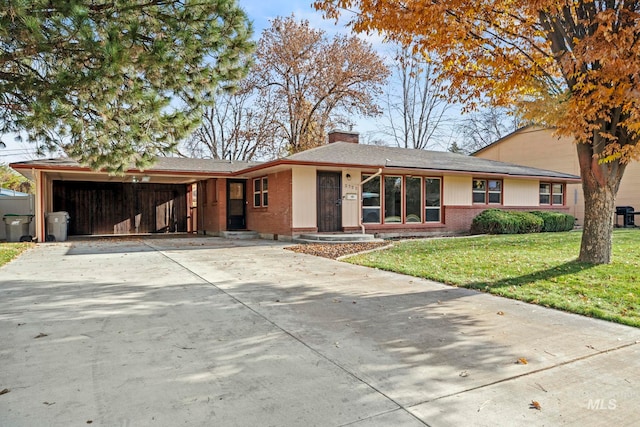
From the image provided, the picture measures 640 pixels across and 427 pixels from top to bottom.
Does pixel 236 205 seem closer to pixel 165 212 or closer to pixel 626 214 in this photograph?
pixel 165 212

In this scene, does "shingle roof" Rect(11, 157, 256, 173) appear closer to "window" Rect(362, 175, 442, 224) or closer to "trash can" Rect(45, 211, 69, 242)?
"trash can" Rect(45, 211, 69, 242)

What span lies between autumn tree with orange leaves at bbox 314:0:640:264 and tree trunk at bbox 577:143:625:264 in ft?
0.05

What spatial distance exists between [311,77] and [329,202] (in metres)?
15.4

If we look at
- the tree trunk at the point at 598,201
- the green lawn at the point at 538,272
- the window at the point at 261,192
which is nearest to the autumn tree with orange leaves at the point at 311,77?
the window at the point at 261,192

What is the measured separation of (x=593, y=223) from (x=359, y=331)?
5603 millimetres

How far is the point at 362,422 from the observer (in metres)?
2.42

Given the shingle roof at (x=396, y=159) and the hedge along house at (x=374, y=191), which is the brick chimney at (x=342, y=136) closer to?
the hedge along house at (x=374, y=191)

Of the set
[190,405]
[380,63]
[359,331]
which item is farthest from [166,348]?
[380,63]

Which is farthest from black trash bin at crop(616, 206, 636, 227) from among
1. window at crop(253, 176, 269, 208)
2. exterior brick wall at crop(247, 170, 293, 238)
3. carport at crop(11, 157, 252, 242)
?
carport at crop(11, 157, 252, 242)

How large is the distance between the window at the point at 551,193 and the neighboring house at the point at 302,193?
154mm

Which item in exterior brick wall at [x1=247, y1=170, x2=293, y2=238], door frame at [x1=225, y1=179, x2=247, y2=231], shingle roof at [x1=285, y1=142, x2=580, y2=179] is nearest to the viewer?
exterior brick wall at [x1=247, y1=170, x2=293, y2=238]

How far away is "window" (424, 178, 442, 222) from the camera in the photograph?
54.5ft

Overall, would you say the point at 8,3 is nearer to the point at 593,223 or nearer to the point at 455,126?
the point at 593,223

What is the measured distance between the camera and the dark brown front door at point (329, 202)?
47.9ft
